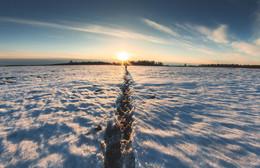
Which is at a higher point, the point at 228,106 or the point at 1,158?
the point at 228,106

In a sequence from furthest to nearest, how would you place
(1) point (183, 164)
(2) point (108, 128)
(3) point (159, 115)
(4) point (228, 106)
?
(4) point (228, 106) < (3) point (159, 115) < (2) point (108, 128) < (1) point (183, 164)

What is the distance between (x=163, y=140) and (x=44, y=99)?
730 centimetres

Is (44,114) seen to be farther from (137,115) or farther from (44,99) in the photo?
(137,115)

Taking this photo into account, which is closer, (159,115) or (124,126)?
(124,126)

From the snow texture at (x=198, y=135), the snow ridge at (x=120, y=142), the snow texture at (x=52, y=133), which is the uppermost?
the snow texture at (x=198, y=135)

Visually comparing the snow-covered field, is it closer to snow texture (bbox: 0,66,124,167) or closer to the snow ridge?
snow texture (bbox: 0,66,124,167)

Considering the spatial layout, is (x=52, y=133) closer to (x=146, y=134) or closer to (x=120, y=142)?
(x=120, y=142)

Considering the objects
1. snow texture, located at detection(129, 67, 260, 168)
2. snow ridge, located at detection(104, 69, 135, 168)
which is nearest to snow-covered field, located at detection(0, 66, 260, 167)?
snow texture, located at detection(129, 67, 260, 168)

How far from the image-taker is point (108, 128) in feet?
13.1

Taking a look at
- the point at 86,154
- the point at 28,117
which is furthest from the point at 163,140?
the point at 28,117

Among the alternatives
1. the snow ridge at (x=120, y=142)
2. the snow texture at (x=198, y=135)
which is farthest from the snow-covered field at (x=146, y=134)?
the snow ridge at (x=120, y=142)

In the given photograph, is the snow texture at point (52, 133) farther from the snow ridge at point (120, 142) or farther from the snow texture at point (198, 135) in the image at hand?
the snow texture at point (198, 135)

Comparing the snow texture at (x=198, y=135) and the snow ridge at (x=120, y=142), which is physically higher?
the snow texture at (x=198, y=135)

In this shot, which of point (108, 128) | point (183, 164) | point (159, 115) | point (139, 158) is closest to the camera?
point (183, 164)
